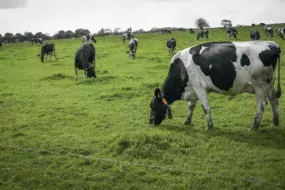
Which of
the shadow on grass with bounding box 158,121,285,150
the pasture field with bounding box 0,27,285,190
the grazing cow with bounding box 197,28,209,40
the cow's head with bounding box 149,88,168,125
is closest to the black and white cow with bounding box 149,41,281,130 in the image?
the cow's head with bounding box 149,88,168,125

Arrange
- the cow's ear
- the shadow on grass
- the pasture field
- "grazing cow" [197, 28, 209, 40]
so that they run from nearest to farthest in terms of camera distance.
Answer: the pasture field, the shadow on grass, the cow's ear, "grazing cow" [197, 28, 209, 40]

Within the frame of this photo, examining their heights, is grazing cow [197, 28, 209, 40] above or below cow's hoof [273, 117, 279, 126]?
above

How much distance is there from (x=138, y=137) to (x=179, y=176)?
1978 mm

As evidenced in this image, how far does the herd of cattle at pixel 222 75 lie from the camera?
338 inches

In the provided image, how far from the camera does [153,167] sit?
269 inches

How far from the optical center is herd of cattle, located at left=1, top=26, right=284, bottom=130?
28.1 feet

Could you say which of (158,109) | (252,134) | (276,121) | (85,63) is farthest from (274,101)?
(85,63)

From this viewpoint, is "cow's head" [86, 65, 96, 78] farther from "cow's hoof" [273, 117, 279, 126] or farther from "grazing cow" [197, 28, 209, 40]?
"grazing cow" [197, 28, 209, 40]

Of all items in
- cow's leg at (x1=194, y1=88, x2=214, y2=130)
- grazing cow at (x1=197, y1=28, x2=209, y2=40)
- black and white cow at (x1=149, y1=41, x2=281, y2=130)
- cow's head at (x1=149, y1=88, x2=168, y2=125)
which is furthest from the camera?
grazing cow at (x1=197, y1=28, x2=209, y2=40)

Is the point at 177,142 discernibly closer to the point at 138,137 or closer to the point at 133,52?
the point at 138,137

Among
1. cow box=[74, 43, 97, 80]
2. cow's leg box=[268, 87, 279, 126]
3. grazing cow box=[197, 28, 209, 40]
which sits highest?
grazing cow box=[197, 28, 209, 40]

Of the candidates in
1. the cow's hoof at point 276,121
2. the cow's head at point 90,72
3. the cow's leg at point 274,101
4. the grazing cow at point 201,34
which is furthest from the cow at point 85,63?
the grazing cow at point 201,34

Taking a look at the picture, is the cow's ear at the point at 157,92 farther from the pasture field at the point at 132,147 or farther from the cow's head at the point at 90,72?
the cow's head at the point at 90,72

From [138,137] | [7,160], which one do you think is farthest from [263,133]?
[7,160]
